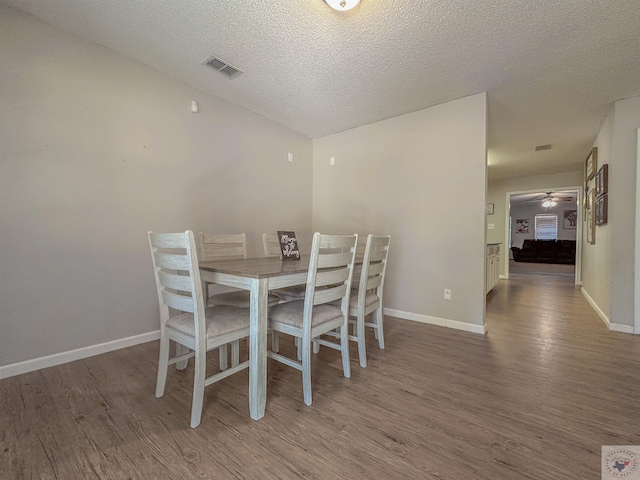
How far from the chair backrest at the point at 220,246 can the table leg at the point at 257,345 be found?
98 centimetres

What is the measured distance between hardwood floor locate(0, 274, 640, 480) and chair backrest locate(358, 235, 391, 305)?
0.56 m

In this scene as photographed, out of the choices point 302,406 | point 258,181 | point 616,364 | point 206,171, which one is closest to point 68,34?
point 206,171

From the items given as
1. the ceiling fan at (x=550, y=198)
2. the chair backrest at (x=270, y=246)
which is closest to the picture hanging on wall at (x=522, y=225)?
the ceiling fan at (x=550, y=198)

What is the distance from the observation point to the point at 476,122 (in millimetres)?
2729

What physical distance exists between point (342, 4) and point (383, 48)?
54 cm

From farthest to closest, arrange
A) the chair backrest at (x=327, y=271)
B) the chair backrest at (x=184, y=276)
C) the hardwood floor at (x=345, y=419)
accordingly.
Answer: the chair backrest at (x=327, y=271) < the chair backrest at (x=184, y=276) < the hardwood floor at (x=345, y=419)

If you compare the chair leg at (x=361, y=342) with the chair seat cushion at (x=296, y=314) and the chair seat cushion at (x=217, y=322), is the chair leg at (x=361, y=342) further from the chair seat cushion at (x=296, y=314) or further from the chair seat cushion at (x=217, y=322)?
the chair seat cushion at (x=217, y=322)

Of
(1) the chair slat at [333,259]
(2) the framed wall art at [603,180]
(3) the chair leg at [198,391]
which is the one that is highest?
(2) the framed wall art at [603,180]

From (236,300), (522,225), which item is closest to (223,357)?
(236,300)

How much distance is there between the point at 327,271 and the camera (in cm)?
162

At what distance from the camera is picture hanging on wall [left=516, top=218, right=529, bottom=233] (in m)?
11.9

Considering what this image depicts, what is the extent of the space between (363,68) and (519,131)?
111 inches

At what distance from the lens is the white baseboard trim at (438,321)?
2703mm

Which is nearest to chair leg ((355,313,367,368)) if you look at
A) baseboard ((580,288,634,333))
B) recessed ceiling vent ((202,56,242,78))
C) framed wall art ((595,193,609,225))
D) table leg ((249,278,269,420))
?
table leg ((249,278,269,420))
